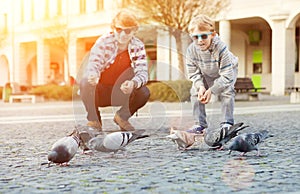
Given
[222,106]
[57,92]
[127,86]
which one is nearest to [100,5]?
[57,92]

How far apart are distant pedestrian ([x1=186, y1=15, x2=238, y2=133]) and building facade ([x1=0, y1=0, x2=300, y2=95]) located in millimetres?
10845

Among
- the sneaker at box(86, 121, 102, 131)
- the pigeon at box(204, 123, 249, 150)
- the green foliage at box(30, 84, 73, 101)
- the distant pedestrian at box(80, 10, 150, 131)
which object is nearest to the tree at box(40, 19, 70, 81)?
the green foliage at box(30, 84, 73, 101)

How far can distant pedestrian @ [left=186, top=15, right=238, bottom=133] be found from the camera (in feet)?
20.3

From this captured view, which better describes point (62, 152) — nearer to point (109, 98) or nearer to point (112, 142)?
point (112, 142)

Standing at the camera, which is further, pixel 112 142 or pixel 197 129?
pixel 197 129

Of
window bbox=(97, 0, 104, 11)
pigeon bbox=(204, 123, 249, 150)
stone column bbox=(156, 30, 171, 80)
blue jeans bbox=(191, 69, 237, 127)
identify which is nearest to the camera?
pigeon bbox=(204, 123, 249, 150)

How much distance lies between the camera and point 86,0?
37094 millimetres

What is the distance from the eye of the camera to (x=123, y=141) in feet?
17.3

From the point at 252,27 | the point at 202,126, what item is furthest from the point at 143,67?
the point at 252,27

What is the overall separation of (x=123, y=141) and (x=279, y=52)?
22.2 m

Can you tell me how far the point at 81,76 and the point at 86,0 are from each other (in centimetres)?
3016

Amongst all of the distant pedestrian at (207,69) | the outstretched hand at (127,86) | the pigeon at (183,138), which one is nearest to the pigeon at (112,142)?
the pigeon at (183,138)

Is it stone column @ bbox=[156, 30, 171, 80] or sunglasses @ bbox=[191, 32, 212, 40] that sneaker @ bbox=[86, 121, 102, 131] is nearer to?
stone column @ bbox=[156, 30, 171, 80]

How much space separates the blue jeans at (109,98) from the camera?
7.44 metres
